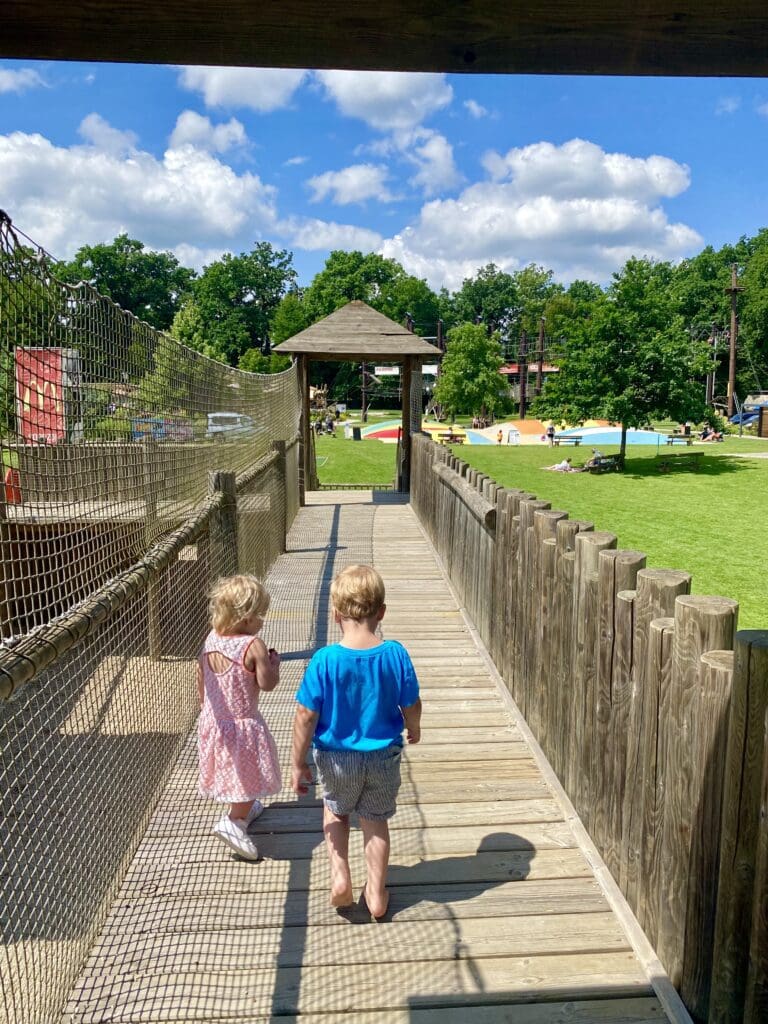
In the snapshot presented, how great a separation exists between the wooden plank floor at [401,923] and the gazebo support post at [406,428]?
10.7m

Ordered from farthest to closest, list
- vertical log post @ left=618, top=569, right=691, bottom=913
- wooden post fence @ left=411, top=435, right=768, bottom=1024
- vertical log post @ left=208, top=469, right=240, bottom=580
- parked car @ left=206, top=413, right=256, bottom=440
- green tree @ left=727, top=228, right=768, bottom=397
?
green tree @ left=727, top=228, right=768, bottom=397 < parked car @ left=206, top=413, right=256, bottom=440 < vertical log post @ left=208, top=469, right=240, bottom=580 < vertical log post @ left=618, top=569, right=691, bottom=913 < wooden post fence @ left=411, top=435, right=768, bottom=1024

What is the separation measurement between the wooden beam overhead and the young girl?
5.96 ft

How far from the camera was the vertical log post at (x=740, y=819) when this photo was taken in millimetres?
1881

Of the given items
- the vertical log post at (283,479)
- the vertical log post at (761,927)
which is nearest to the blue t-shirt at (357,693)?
the vertical log post at (761,927)

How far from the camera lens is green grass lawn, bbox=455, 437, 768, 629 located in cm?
1034

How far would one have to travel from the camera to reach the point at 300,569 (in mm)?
8477

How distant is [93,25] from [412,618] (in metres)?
5.10

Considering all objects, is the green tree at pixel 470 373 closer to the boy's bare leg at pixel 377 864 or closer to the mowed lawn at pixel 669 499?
the mowed lawn at pixel 669 499

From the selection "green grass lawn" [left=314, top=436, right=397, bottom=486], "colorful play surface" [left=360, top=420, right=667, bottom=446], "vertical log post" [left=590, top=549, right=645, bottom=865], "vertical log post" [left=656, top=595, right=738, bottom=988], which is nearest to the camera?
"vertical log post" [left=656, top=595, right=738, bottom=988]

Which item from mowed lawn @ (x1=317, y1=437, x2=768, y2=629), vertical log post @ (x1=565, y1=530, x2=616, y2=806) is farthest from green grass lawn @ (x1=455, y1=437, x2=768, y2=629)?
vertical log post @ (x1=565, y1=530, x2=616, y2=806)

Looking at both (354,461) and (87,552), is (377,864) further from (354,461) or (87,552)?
(354,461)

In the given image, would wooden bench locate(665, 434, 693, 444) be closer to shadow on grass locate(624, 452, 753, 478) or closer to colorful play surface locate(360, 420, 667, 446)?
colorful play surface locate(360, 420, 667, 446)

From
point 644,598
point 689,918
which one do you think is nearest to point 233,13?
point 644,598

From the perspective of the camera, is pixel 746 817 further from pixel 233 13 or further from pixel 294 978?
pixel 233 13
